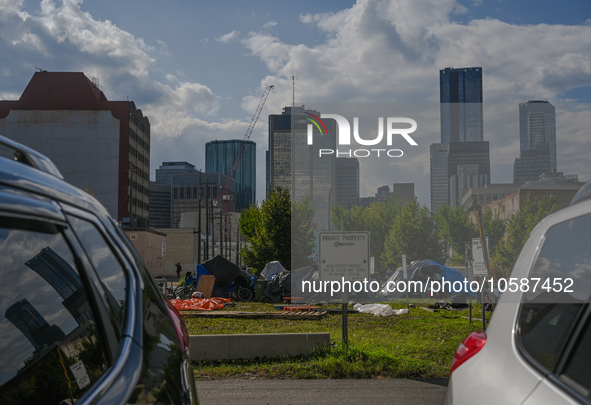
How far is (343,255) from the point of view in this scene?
10.1 meters

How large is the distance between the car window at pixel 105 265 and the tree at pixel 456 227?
25782mm

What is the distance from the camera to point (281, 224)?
143 ft

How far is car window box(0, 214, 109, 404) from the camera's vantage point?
1.27 metres

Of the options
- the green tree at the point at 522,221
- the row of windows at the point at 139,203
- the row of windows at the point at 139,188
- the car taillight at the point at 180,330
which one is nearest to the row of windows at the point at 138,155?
the row of windows at the point at 139,188

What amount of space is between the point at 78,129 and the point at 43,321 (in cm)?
8808

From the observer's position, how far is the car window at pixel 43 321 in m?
1.27

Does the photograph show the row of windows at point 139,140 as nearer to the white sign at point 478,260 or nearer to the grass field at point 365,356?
the grass field at point 365,356

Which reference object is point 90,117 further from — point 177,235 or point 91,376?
point 91,376

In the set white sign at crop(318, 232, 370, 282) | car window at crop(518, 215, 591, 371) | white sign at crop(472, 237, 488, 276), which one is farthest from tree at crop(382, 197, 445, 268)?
car window at crop(518, 215, 591, 371)

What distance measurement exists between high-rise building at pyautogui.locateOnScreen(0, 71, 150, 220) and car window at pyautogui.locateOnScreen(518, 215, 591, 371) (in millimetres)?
83029

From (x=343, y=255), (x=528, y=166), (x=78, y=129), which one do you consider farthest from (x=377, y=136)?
(x=78, y=129)

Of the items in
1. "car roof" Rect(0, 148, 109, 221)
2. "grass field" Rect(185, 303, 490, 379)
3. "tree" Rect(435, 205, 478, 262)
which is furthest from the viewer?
"tree" Rect(435, 205, 478, 262)

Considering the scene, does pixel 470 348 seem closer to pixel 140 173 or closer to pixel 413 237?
pixel 413 237

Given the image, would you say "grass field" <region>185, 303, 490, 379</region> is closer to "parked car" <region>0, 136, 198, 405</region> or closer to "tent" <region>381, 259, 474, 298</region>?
"parked car" <region>0, 136, 198, 405</region>
